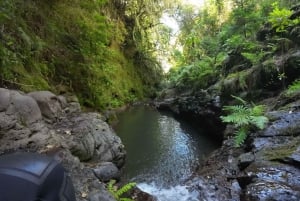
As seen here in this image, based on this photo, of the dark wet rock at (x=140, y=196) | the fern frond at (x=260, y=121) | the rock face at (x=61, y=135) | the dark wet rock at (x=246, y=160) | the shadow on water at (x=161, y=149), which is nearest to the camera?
the rock face at (x=61, y=135)

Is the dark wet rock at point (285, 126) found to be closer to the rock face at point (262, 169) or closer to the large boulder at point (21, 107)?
the rock face at point (262, 169)

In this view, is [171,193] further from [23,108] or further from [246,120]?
[23,108]

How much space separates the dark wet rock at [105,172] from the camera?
16.7 ft

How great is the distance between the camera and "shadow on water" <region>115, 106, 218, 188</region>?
21.4 ft

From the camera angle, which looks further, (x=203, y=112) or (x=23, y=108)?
(x=203, y=112)

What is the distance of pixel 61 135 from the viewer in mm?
5242

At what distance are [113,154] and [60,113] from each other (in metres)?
1.40

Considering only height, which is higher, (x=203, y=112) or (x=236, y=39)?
(x=236, y=39)

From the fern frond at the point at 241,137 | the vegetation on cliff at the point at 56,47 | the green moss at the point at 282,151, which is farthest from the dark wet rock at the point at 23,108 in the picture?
the green moss at the point at 282,151

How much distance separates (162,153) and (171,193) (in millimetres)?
2867

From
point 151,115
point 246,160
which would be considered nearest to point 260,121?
point 246,160

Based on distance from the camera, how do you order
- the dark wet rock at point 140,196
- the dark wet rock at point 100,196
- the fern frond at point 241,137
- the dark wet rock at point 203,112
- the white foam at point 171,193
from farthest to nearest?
the dark wet rock at point 203,112 < the fern frond at point 241,137 < the dark wet rock at point 140,196 < the white foam at point 171,193 < the dark wet rock at point 100,196

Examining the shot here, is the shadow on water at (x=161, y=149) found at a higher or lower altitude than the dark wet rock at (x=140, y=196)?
higher

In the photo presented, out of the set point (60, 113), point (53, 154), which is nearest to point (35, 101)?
point (60, 113)
